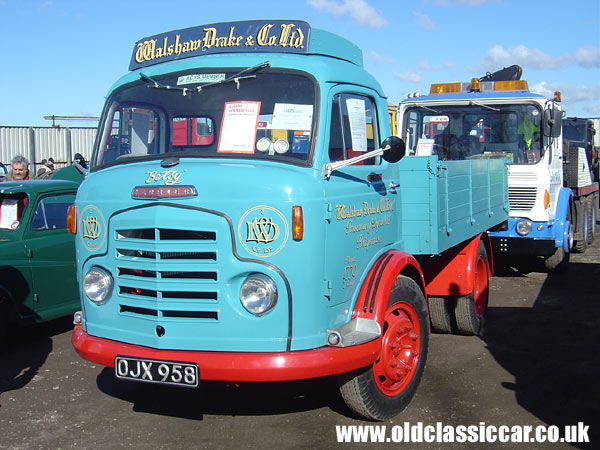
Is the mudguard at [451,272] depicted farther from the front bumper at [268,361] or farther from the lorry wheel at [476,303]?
the front bumper at [268,361]

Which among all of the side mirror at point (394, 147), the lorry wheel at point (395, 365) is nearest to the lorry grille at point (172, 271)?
the lorry wheel at point (395, 365)

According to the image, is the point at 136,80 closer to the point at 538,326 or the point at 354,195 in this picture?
the point at 354,195

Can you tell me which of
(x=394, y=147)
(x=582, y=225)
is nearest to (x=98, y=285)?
(x=394, y=147)

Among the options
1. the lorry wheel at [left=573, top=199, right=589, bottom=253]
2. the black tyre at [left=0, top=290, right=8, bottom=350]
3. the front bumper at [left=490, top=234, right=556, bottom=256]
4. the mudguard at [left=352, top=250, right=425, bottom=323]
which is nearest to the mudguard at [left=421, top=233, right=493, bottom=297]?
the mudguard at [left=352, top=250, right=425, bottom=323]

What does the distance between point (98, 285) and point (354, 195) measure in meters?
1.76

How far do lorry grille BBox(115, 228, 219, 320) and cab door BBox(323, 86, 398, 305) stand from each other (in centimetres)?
71

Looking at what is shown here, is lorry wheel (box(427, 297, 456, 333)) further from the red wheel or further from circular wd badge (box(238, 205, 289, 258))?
circular wd badge (box(238, 205, 289, 258))

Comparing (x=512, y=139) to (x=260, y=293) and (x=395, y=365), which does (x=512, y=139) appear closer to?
(x=395, y=365)

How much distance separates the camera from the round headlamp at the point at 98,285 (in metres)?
4.33

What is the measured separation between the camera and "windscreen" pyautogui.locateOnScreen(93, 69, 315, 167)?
434cm

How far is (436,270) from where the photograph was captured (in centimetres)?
669

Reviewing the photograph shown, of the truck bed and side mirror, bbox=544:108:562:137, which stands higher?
side mirror, bbox=544:108:562:137

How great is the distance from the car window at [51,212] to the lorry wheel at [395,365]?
13.3 ft

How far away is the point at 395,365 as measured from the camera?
476 cm
